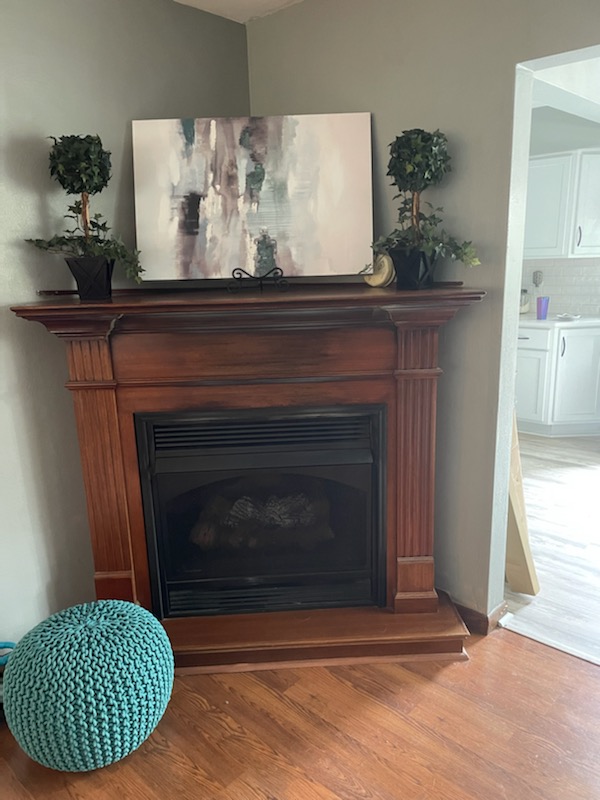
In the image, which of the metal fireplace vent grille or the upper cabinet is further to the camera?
the upper cabinet

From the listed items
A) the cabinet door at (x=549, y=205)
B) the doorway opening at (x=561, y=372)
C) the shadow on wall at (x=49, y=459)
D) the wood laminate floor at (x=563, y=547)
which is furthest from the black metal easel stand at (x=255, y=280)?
the cabinet door at (x=549, y=205)

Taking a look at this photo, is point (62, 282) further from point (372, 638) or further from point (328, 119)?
point (372, 638)

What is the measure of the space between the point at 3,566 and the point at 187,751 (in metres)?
0.84

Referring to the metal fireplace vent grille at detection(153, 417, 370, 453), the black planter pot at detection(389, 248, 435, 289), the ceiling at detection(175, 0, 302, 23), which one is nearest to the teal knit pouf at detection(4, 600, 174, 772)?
the metal fireplace vent grille at detection(153, 417, 370, 453)

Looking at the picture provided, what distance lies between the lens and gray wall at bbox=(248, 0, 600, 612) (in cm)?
182

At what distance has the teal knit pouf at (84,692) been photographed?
60.9 inches

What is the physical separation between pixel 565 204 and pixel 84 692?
4334 millimetres

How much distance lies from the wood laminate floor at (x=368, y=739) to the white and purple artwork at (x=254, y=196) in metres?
1.42

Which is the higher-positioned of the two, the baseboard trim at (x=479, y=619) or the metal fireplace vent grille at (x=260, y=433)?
the metal fireplace vent grille at (x=260, y=433)

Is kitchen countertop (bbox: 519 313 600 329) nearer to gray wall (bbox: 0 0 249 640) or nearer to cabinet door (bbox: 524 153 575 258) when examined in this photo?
cabinet door (bbox: 524 153 575 258)

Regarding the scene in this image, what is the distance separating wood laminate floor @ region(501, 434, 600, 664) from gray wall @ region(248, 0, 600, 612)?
0.25 m

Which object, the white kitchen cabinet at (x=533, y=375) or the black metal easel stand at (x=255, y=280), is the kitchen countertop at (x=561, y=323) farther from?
the black metal easel stand at (x=255, y=280)

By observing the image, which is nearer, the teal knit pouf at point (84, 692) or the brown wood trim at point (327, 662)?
the teal knit pouf at point (84, 692)

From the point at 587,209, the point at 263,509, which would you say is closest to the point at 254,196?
the point at 263,509
